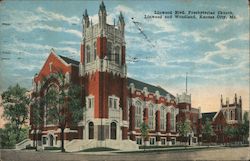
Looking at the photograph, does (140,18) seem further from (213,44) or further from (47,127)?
(47,127)

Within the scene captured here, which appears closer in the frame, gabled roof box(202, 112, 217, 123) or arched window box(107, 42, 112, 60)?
arched window box(107, 42, 112, 60)

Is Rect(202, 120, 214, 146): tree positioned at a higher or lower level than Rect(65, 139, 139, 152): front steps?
higher

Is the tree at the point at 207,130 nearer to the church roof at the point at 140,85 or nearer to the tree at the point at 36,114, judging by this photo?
the church roof at the point at 140,85

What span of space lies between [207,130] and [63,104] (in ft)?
5.46

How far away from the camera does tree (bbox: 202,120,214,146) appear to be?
15.5 feet

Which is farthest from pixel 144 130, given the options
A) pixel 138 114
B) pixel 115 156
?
pixel 115 156

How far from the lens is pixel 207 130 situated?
4820mm

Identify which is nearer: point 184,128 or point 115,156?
point 115,156

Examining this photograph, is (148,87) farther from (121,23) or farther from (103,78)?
(121,23)

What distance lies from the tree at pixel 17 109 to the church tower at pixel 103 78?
657 mm

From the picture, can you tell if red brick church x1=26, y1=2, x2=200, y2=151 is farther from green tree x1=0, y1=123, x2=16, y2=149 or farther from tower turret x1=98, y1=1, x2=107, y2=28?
green tree x1=0, y1=123, x2=16, y2=149

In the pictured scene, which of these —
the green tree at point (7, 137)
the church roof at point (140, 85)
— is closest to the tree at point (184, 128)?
the church roof at point (140, 85)

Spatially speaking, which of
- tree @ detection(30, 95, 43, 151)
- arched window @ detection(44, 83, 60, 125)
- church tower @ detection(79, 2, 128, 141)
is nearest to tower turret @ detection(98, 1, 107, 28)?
church tower @ detection(79, 2, 128, 141)

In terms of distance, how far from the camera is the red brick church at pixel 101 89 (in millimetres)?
4383
